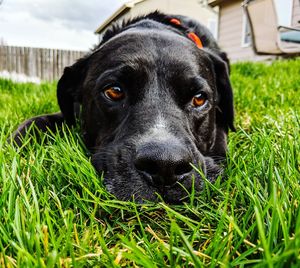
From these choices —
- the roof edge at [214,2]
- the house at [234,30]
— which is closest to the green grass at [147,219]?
the house at [234,30]

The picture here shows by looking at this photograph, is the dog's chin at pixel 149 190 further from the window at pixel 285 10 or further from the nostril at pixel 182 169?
the window at pixel 285 10

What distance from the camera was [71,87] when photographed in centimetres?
304

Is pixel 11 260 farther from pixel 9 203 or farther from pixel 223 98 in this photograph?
pixel 223 98

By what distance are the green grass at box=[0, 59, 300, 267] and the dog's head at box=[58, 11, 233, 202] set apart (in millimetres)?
118

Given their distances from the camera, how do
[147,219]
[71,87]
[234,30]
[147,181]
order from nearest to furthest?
[147,219] < [147,181] < [71,87] < [234,30]

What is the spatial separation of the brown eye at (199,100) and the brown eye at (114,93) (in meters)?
0.45

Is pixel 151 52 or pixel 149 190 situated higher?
pixel 151 52

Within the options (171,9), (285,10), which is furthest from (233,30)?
(171,9)

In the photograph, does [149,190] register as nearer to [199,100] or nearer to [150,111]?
[150,111]

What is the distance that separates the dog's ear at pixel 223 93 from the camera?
117 inches

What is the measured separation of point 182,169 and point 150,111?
1.63 ft

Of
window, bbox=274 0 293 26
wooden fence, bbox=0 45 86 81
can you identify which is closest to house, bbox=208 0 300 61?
window, bbox=274 0 293 26

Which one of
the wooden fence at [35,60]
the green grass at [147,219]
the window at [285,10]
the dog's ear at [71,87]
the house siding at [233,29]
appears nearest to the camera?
the green grass at [147,219]

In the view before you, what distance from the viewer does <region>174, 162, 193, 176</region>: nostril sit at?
163cm
